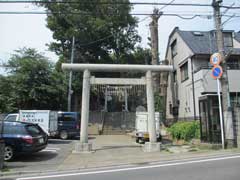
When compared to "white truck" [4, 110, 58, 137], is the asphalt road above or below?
below

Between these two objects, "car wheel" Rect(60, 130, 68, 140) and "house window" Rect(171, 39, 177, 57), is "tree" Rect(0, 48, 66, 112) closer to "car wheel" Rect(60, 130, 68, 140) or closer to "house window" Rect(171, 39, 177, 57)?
"car wheel" Rect(60, 130, 68, 140)

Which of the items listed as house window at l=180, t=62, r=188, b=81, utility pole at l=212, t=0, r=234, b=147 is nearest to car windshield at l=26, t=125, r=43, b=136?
utility pole at l=212, t=0, r=234, b=147

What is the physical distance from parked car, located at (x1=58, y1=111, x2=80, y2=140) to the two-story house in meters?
10.0

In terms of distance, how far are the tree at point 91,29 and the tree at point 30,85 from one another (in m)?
5.20

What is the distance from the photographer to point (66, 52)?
29578 millimetres

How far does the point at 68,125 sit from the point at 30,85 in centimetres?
624

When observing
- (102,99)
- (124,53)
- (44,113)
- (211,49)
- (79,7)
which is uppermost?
(79,7)

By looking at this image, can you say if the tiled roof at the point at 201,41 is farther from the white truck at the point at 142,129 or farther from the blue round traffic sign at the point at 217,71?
the blue round traffic sign at the point at 217,71

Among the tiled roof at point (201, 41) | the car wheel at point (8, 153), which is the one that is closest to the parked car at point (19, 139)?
the car wheel at point (8, 153)

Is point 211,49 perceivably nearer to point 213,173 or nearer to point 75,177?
point 213,173

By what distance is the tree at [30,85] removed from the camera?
23.1 metres

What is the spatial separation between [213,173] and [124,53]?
25.7 m

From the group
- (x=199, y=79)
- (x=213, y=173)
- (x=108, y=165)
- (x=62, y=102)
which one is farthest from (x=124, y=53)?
(x=213, y=173)

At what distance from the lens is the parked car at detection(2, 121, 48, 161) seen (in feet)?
33.8
